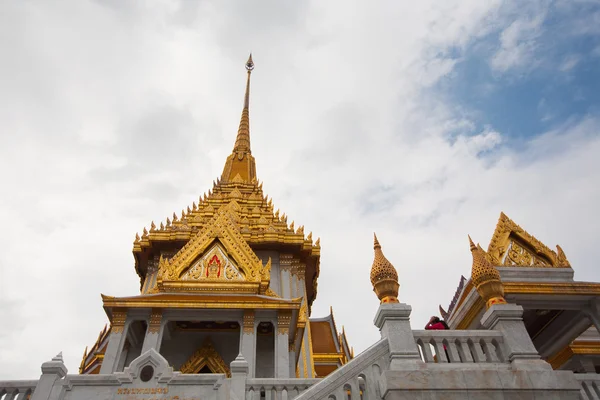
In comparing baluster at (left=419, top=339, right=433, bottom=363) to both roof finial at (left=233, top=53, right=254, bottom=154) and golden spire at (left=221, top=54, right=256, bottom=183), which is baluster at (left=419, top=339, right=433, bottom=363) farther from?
roof finial at (left=233, top=53, right=254, bottom=154)

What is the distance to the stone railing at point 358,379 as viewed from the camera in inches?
246

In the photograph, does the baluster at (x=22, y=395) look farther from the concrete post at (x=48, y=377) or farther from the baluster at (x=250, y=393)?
the baluster at (x=250, y=393)

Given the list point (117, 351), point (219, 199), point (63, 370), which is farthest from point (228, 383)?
point (219, 199)

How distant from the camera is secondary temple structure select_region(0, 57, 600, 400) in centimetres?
630

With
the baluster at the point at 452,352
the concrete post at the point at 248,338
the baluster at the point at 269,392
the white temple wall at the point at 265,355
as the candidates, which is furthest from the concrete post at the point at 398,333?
the white temple wall at the point at 265,355

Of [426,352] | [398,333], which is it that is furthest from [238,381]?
[426,352]

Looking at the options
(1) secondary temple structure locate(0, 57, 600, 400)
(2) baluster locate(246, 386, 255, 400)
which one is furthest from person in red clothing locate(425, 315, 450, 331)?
(2) baluster locate(246, 386, 255, 400)

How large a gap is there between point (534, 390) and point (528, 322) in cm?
587

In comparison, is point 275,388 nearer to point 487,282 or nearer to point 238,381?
point 238,381

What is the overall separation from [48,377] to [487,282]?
770 cm

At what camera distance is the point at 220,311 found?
1169 cm

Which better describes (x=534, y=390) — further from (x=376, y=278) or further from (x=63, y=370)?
(x=63, y=370)

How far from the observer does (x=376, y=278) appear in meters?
7.39

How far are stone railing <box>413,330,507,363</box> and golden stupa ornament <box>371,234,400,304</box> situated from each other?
0.71 meters
